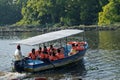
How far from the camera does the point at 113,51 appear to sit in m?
47.9

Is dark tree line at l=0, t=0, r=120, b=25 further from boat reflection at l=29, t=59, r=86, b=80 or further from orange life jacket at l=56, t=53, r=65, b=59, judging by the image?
orange life jacket at l=56, t=53, r=65, b=59

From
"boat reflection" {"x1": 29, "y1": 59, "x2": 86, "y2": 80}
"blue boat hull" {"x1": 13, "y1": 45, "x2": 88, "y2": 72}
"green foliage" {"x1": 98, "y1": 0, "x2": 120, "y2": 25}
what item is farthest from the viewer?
"green foliage" {"x1": 98, "y1": 0, "x2": 120, "y2": 25}

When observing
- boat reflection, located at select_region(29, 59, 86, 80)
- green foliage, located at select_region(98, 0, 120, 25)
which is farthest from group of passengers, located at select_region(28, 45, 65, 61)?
green foliage, located at select_region(98, 0, 120, 25)

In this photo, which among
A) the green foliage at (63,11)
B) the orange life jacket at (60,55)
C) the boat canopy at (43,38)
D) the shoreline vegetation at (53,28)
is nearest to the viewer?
the boat canopy at (43,38)

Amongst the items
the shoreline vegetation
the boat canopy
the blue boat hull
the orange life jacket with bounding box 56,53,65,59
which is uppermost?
the boat canopy

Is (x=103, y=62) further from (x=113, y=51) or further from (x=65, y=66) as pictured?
(x=113, y=51)

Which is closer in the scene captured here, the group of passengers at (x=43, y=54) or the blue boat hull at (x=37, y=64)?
the blue boat hull at (x=37, y=64)

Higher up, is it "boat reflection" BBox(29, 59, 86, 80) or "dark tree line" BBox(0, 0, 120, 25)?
"dark tree line" BBox(0, 0, 120, 25)

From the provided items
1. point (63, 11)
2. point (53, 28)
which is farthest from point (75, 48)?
point (63, 11)

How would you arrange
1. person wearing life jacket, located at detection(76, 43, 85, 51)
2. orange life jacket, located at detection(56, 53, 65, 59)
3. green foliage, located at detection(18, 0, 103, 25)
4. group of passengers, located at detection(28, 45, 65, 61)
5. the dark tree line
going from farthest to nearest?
green foliage, located at detection(18, 0, 103, 25) → the dark tree line → person wearing life jacket, located at detection(76, 43, 85, 51) → orange life jacket, located at detection(56, 53, 65, 59) → group of passengers, located at detection(28, 45, 65, 61)

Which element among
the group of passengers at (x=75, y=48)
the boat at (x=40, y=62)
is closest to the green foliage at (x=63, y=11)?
the group of passengers at (x=75, y=48)

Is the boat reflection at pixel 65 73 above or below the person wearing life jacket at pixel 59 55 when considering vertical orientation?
below

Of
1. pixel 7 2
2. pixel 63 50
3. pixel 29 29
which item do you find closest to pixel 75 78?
pixel 63 50

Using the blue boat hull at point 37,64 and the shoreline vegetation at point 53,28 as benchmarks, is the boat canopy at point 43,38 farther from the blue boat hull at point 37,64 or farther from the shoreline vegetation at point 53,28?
the shoreline vegetation at point 53,28
